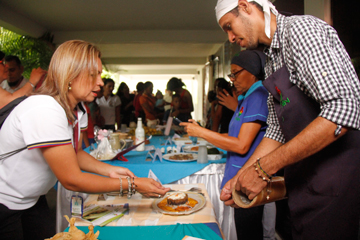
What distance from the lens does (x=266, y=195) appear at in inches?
38.8

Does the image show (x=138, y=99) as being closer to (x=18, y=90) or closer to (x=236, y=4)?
(x=18, y=90)

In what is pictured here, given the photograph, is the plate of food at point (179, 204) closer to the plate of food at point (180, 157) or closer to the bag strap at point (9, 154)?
the bag strap at point (9, 154)

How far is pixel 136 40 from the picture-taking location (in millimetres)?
7230

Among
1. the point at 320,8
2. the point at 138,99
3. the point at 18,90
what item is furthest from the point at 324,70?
the point at 138,99

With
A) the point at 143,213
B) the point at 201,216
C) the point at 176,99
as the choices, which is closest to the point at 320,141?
the point at 201,216

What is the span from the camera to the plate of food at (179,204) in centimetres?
115

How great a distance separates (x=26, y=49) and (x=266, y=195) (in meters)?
6.58

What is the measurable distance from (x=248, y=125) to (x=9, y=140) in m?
1.31

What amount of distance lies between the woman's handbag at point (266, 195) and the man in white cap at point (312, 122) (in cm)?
3

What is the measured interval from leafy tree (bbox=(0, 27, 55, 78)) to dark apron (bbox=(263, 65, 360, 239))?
626 centimetres

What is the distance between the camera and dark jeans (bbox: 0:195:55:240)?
106 cm

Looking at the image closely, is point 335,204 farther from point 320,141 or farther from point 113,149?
point 113,149

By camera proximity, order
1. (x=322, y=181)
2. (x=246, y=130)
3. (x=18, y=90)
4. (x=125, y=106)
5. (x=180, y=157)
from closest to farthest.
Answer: (x=322, y=181) < (x=246, y=130) < (x=18, y=90) < (x=180, y=157) < (x=125, y=106)

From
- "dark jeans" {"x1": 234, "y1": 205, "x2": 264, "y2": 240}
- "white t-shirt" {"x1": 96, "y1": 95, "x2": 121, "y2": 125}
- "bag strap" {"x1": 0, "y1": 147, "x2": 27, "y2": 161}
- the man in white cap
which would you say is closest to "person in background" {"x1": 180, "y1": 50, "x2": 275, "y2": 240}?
"dark jeans" {"x1": 234, "y1": 205, "x2": 264, "y2": 240}
